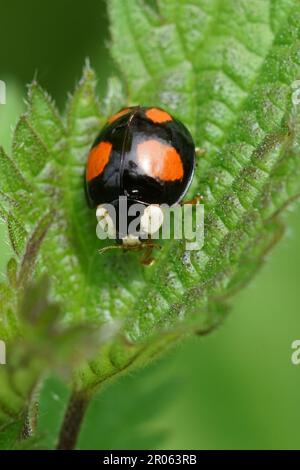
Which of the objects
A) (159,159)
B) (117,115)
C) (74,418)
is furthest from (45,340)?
(117,115)

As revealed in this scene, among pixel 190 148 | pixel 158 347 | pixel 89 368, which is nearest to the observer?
pixel 158 347

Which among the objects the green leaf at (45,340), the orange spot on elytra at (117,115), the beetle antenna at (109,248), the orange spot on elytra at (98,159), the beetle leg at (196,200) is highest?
the orange spot on elytra at (117,115)

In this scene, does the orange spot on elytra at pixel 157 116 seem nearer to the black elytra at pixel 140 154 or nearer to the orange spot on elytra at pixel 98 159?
the black elytra at pixel 140 154

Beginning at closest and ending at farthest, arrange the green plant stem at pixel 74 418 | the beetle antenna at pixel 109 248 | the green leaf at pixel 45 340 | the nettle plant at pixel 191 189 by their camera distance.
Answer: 1. the green leaf at pixel 45 340
2. the nettle plant at pixel 191 189
3. the green plant stem at pixel 74 418
4. the beetle antenna at pixel 109 248

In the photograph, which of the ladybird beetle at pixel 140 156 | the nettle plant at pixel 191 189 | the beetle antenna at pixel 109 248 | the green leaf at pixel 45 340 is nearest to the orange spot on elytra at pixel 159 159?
the ladybird beetle at pixel 140 156

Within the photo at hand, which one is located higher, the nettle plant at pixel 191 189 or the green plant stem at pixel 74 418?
the nettle plant at pixel 191 189

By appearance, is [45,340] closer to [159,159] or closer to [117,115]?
[159,159]
